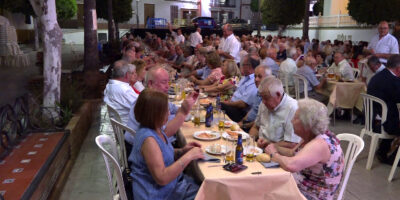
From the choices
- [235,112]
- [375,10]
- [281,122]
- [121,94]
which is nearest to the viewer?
[281,122]

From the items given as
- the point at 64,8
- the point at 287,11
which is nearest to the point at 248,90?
the point at 287,11

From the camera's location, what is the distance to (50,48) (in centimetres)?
441

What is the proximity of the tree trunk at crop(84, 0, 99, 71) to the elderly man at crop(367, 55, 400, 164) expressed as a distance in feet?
19.0

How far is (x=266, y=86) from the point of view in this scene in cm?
283

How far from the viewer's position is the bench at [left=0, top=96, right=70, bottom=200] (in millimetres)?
2765

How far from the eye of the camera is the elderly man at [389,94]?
12.6 feet

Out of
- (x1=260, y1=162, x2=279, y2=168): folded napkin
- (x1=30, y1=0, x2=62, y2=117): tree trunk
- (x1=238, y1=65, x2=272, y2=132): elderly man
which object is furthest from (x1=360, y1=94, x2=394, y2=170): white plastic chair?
(x1=30, y1=0, x2=62, y2=117): tree trunk

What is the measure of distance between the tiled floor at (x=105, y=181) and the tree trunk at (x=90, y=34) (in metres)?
3.48

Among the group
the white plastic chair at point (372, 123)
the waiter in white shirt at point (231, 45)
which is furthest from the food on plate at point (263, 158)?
the waiter in white shirt at point (231, 45)

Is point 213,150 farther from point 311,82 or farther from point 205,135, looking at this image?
point 311,82

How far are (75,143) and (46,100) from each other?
0.75 metres

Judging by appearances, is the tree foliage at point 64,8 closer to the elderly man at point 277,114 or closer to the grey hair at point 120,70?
the grey hair at point 120,70

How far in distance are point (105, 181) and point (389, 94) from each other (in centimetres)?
339

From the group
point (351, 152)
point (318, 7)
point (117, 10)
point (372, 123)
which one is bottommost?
point (372, 123)
